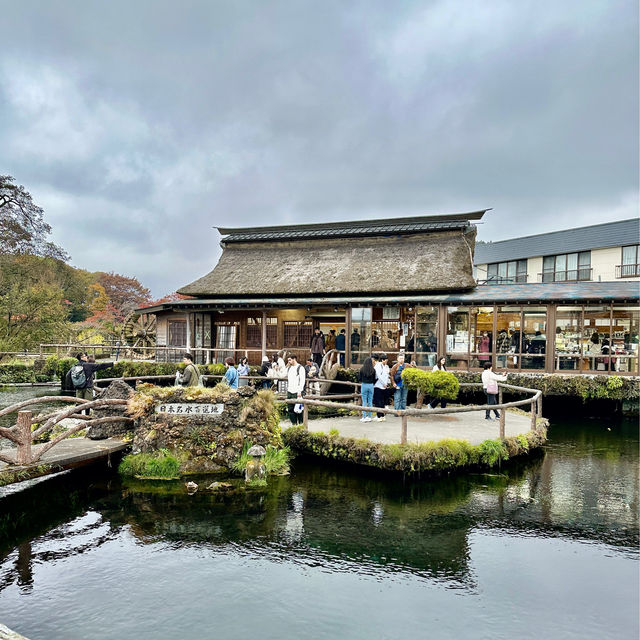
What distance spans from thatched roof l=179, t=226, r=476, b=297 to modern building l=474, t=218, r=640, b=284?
7491mm

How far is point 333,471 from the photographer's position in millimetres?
9672

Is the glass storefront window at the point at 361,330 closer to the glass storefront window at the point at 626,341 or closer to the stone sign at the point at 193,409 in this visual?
the glass storefront window at the point at 626,341

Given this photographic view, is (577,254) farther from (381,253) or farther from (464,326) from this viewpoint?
(464,326)

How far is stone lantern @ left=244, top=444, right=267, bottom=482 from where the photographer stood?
881cm


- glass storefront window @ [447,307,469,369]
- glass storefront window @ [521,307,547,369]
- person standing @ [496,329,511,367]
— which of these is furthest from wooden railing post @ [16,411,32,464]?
glass storefront window @ [521,307,547,369]

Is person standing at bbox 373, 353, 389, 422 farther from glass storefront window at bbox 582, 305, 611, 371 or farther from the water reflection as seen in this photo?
glass storefront window at bbox 582, 305, 611, 371

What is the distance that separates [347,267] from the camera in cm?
2464

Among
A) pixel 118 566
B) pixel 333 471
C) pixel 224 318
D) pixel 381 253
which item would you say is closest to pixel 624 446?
pixel 333 471

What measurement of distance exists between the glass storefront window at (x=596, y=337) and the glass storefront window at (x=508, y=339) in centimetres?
226

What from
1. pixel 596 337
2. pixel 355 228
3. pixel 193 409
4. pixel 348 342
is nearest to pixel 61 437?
pixel 193 409

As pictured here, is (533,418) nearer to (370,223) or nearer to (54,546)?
(54,546)

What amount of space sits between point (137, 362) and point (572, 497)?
18510mm

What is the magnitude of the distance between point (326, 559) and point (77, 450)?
218 inches

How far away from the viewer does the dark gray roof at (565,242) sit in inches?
1325
